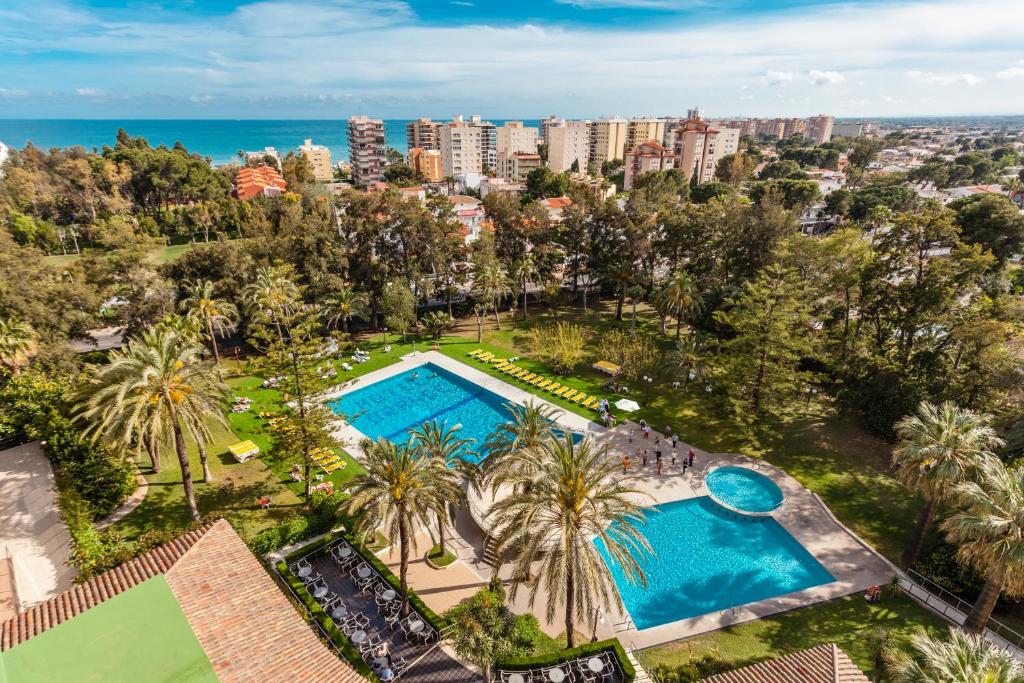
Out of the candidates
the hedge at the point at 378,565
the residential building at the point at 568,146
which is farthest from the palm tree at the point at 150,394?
the residential building at the point at 568,146

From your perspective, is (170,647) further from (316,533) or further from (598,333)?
(598,333)

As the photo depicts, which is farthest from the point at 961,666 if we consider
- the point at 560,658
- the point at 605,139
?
the point at 605,139

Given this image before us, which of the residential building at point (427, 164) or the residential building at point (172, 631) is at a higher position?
the residential building at point (427, 164)

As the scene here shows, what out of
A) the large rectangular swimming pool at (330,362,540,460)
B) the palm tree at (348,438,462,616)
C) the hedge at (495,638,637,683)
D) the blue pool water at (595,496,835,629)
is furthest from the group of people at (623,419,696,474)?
the palm tree at (348,438,462,616)

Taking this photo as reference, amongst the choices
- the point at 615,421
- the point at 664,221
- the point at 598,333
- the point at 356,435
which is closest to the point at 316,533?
the point at 356,435

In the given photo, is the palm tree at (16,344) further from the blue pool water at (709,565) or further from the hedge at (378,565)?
the blue pool water at (709,565)

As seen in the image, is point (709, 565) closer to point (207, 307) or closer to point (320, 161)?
point (207, 307)
